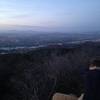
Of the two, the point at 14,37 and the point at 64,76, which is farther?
the point at 14,37

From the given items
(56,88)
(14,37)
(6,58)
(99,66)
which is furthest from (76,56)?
(14,37)

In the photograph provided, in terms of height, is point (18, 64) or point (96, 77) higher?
point (96, 77)

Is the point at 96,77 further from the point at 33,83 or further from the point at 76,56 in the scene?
the point at 76,56

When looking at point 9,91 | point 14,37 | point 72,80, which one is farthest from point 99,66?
point 14,37

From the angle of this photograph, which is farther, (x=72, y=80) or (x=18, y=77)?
(x=18, y=77)

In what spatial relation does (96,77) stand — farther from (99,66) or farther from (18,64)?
(18,64)

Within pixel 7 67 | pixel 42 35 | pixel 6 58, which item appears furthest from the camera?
pixel 42 35

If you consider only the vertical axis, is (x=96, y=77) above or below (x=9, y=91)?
above

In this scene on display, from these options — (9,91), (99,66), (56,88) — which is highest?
(99,66)

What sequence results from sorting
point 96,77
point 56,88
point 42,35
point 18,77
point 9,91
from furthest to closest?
point 42,35, point 18,77, point 9,91, point 56,88, point 96,77

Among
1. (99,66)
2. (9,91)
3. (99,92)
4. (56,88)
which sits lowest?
(9,91)
